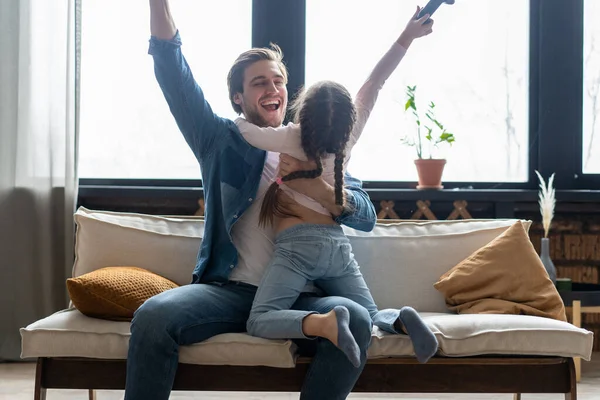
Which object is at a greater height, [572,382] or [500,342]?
[500,342]

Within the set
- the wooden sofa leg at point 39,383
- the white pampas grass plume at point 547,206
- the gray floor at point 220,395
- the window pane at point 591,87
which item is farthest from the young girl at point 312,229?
the window pane at point 591,87

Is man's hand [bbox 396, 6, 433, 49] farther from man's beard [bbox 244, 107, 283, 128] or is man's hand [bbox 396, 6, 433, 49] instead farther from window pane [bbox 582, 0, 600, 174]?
window pane [bbox 582, 0, 600, 174]

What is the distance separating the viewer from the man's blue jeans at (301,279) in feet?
6.51

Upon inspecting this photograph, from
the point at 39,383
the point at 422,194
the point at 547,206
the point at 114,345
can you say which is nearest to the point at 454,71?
the point at 422,194

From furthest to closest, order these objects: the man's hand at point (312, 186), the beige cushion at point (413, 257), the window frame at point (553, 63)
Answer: the window frame at point (553, 63) < the beige cushion at point (413, 257) < the man's hand at point (312, 186)

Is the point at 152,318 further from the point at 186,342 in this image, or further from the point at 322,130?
the point at 322,130

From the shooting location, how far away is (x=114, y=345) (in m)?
2.07

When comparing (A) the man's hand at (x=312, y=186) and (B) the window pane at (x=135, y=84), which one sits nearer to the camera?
(A) the man's hand at (x=312, y=186)

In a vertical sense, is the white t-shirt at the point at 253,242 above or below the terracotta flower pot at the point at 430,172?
below

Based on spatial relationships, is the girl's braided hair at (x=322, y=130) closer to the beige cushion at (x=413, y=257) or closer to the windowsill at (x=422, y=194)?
the beige cushion at (x=413, y=257)

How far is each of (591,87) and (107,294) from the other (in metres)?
2.73

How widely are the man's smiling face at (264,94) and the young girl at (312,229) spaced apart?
0.10 m

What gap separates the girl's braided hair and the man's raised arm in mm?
267

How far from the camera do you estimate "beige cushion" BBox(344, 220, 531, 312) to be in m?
2.52
